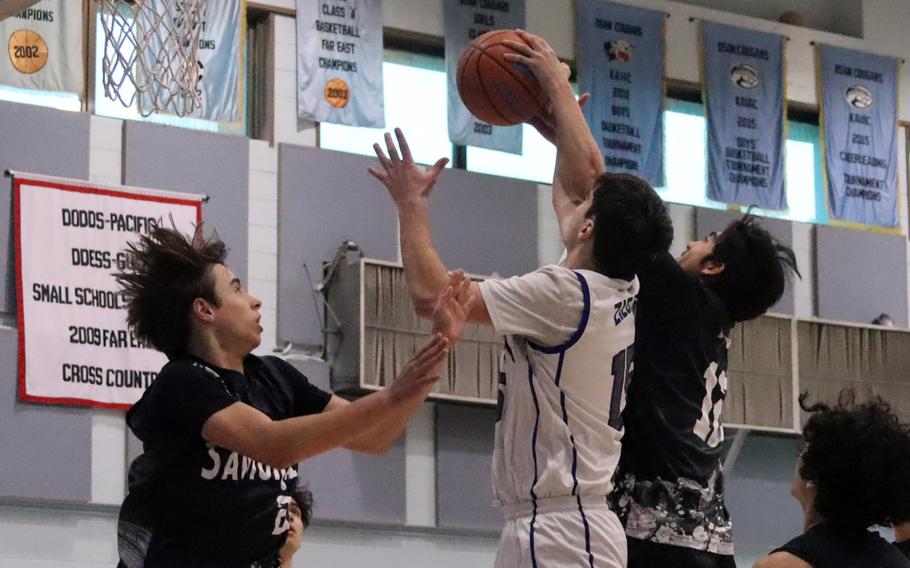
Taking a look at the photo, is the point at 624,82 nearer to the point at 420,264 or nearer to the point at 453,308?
the point at 420,264

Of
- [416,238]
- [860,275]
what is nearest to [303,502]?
[416,238]

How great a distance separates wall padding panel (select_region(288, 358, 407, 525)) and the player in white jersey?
22.9 feet

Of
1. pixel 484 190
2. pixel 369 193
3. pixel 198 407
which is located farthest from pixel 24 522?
pixel 198 407

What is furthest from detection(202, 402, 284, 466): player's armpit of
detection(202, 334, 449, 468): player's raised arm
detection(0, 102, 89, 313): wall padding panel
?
detection(0, 102, 89, 313): wall padding panel

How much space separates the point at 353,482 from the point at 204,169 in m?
2.72

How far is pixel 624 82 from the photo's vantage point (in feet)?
44.9

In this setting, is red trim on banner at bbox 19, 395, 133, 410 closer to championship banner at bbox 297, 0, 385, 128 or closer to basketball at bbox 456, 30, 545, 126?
championship banner at bbox 297, 0, 385, 128

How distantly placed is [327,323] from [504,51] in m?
6.19

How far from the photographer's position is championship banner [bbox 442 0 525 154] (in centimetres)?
1273

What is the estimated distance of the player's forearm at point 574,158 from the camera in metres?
5.01

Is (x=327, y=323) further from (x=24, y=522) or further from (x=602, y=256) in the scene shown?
(x=602, y=256)

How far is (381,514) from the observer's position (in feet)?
38.4

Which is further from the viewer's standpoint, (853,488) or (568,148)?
(568,148)

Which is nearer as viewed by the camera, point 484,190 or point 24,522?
point 24,522
